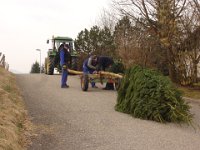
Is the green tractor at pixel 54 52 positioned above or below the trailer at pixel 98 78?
above

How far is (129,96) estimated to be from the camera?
13539mm

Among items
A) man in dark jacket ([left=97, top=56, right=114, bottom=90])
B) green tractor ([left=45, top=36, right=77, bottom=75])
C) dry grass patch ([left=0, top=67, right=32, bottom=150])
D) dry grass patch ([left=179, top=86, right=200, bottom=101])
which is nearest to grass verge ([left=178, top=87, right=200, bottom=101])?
dry grass patch ([left=179, top=86, right=200, bottom=101])

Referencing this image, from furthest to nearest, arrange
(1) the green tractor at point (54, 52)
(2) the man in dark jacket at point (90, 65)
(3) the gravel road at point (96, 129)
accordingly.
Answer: (1) the green tractor at point (54, 52)
(2) the man in dark jacket at point (90, 65)
(3) the gravel road at point (96, 129)

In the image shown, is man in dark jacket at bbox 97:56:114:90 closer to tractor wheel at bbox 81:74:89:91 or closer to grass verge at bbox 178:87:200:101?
tractor wheel at bbox 81:74:89:91

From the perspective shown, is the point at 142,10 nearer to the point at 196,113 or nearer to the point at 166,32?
the point at 166,32

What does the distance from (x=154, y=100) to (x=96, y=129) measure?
7.32 feet

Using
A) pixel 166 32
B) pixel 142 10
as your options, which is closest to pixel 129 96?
pixel 166 32

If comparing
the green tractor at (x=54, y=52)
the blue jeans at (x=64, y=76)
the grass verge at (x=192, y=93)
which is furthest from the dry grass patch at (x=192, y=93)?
the green tractor at (x=54, y=52)

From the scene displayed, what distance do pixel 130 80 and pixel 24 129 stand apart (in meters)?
4.60

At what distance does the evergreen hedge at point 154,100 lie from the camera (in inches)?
489

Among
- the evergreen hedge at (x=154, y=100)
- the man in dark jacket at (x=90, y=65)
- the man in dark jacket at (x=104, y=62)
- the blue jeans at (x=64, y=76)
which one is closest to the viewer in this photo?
the evergreen hedge at (x=154, y=100)

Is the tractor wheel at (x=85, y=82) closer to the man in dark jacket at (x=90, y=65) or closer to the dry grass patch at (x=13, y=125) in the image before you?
the man in dark jacket at (x=90, y=65)

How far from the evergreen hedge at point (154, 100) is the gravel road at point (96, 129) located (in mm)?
277

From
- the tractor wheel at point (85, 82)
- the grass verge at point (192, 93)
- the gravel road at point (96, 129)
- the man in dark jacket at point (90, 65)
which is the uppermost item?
the man in dark jacket at point (90, 65)
